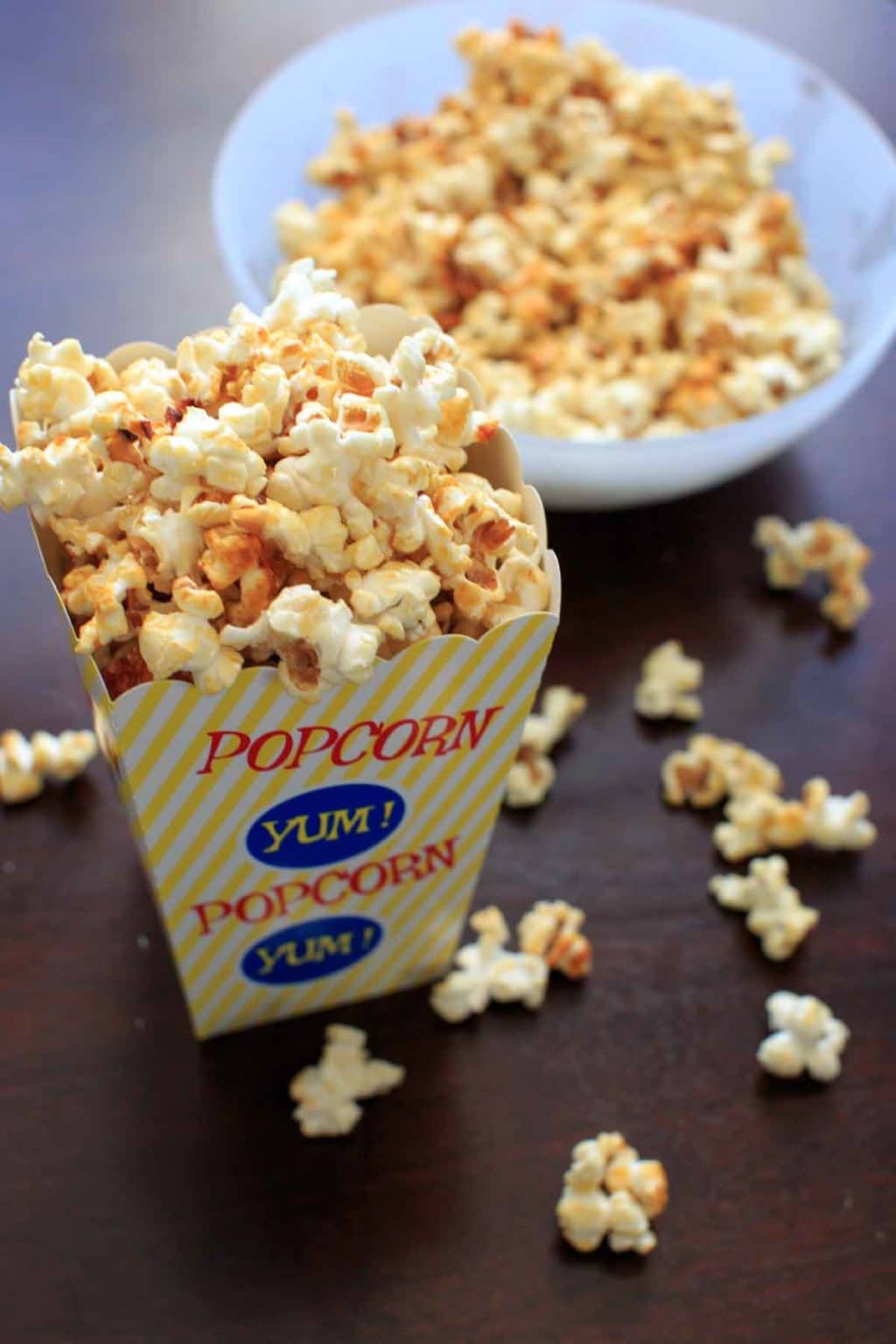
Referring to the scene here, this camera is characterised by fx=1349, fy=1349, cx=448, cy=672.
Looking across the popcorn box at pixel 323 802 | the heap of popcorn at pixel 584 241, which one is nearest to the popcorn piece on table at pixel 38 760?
the popcorn box at pixel 323 802

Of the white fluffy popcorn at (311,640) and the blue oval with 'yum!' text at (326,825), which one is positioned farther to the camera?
the blue oval with 'yum!' text at (326,825)

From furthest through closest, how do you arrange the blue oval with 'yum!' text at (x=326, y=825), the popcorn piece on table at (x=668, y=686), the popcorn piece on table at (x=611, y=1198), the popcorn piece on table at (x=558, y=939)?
the popcorn piece on table at (x=668, y=686), the popcorn piece on table at (x=558, y=939), the popcorn piece on table at (x=611, y=1198), the blue oval with 'yum!' text at (x=326, y=825)

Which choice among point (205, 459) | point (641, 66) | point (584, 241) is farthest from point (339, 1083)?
point (641, 66)

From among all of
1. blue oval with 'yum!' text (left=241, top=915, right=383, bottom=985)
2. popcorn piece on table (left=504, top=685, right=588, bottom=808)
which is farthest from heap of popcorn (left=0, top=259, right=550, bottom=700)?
popcorn piece on table (left=504, top=685, right=588, bottom=808)

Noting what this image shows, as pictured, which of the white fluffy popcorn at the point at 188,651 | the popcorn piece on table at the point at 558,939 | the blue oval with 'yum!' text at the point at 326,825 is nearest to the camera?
the white fluffy popcorn at the point at 188,651

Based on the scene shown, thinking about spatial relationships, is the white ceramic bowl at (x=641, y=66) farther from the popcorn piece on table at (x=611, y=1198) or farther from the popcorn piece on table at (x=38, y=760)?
the popcorn piece on table at (x=611, y=1198)

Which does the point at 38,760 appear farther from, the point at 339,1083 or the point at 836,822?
the point at 836,822

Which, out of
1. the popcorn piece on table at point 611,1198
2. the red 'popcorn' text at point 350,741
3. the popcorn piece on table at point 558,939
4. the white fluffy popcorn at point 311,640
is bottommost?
the popcorn piece on table at point 611,1198
